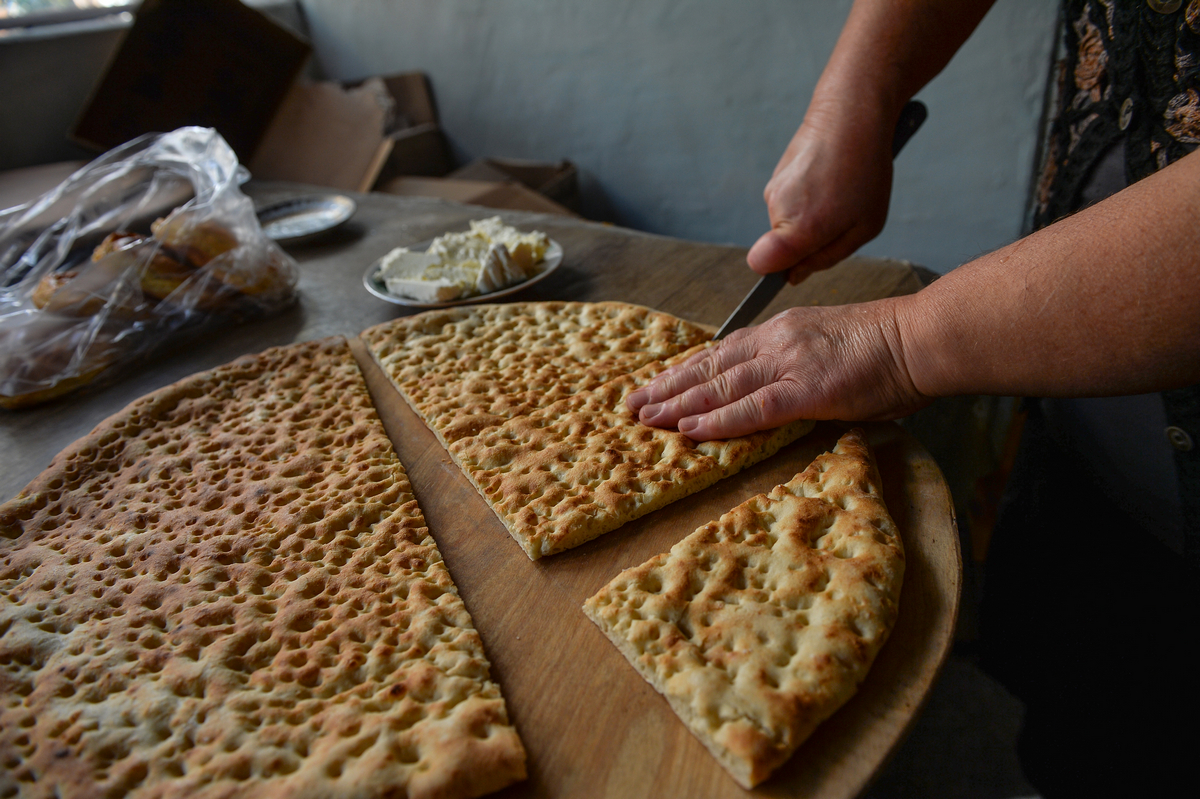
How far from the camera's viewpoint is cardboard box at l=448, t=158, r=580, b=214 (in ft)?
15.0

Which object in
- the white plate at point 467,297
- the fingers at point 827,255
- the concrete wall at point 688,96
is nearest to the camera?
the fingers at point 827,255

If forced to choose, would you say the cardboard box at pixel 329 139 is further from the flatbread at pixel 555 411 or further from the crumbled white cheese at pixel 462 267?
the flatbread at pixel 555 411

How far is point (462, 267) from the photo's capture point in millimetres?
2160

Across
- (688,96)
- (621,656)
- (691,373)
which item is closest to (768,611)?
(621,656)

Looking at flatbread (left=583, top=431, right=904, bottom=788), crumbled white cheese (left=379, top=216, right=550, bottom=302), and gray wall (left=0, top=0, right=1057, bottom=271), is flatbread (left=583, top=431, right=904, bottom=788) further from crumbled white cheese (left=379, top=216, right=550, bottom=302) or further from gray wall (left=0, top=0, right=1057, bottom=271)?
gray wall (left=0, top=0, right=1057, bottom=271)

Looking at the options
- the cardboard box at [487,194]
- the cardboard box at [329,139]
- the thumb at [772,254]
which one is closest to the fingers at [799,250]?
the thumb at [772,254]

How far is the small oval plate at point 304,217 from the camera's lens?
2.81 m

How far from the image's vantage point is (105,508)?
144 centimetres

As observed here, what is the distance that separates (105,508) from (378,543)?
2.17 ft

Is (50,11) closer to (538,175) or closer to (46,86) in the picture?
(46,86)

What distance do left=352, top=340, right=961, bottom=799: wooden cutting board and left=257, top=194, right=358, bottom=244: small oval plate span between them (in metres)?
1.72

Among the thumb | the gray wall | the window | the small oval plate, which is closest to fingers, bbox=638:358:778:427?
the thumb

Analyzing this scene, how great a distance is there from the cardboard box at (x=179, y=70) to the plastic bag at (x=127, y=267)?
1642 millimetres

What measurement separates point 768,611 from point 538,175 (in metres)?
4.35
